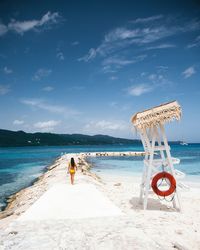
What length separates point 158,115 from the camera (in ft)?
30.6

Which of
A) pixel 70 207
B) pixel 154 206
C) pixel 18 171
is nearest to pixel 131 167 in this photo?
pixel 18 171

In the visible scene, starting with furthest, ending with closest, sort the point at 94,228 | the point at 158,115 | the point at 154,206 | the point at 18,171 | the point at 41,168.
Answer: the point at 41,168 < the point at 18,171 < the point at 154,206 < the point at 158,115 < the point at 94,228

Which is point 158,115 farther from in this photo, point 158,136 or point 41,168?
point 41,168

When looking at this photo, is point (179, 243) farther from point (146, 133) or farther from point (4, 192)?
point (4, 192)

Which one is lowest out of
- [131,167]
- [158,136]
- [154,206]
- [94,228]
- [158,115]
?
[131,167]

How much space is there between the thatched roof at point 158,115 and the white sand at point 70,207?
10.0ft

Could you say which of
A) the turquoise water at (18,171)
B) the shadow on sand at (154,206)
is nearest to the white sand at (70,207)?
the shadow on sand at (154,206)

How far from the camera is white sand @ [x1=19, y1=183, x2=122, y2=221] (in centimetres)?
774

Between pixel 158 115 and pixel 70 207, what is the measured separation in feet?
13.9

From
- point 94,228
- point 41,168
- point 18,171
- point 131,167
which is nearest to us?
point 94,228

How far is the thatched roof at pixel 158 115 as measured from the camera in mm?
9180

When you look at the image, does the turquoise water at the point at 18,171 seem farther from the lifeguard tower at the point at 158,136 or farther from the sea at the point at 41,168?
the lifeguard tower at the point at 158,136

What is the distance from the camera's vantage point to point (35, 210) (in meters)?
8.33

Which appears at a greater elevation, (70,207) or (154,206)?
(70,207)
